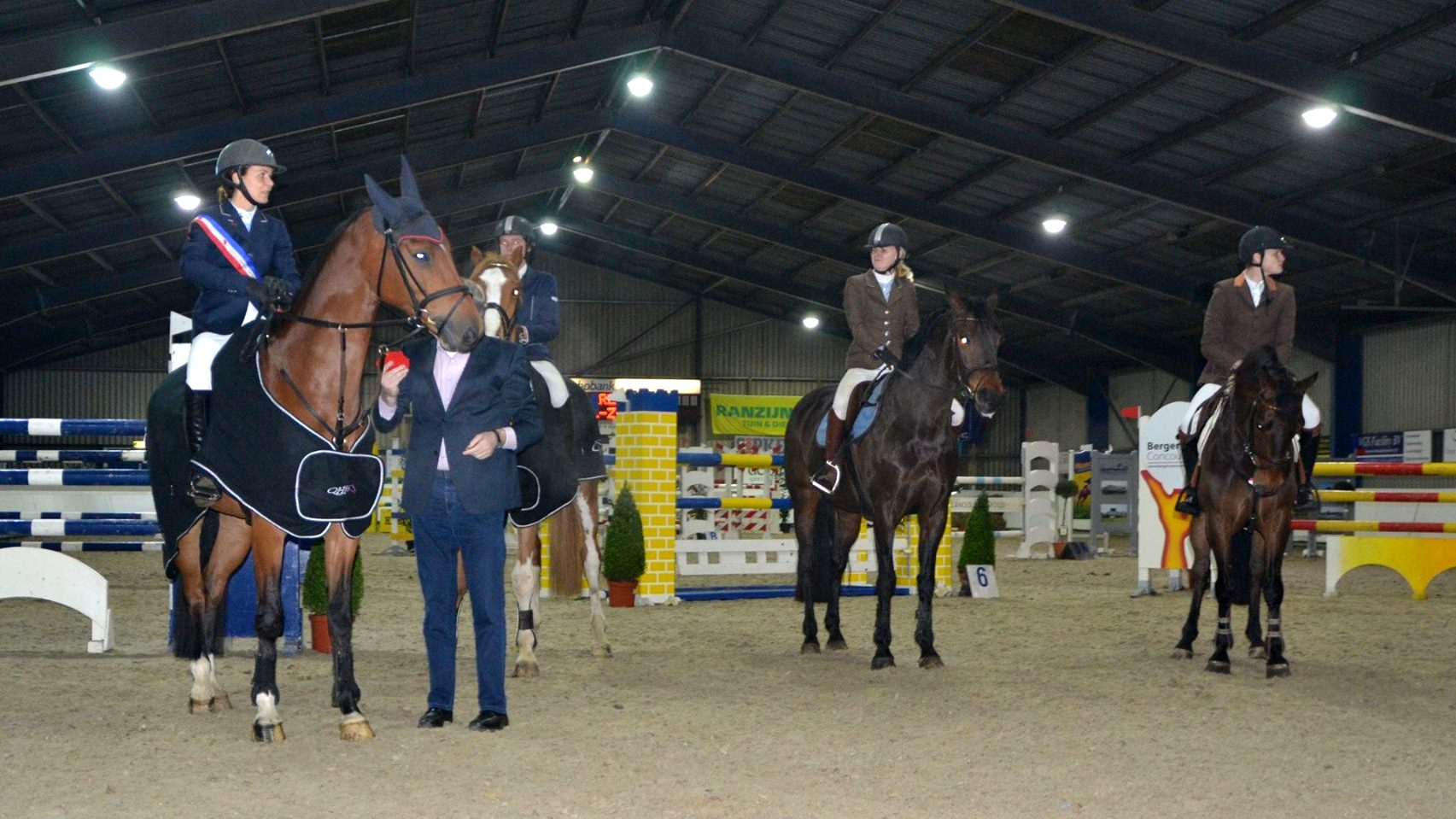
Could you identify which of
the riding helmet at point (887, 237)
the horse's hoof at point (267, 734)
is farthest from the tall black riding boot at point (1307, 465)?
the horse's hoof at point (267, 734)

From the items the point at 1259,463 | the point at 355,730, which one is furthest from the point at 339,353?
the point at 1259,463

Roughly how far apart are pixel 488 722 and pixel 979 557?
24.6 ft

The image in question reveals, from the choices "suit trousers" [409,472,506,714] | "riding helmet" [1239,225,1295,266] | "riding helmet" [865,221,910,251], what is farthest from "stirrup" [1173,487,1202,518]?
"suit trousers" [409,472,506,714]

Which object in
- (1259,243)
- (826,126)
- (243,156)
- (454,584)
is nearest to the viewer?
(454,584)

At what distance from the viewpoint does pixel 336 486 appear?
462cm

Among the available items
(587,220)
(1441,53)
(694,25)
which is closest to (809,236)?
(587,220)

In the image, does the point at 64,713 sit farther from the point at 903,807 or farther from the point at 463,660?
the point at 903,807

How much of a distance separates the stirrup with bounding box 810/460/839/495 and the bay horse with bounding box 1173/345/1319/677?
1977mm

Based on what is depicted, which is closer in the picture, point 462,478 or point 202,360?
point 462,478

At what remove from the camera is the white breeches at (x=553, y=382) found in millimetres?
6555

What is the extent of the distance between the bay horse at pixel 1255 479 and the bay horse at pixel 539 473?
3303mm

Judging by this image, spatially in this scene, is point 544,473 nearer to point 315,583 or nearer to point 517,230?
point 517,230

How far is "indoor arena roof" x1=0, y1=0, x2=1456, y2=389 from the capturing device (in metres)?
14.1

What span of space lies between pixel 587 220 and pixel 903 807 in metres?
29.4
